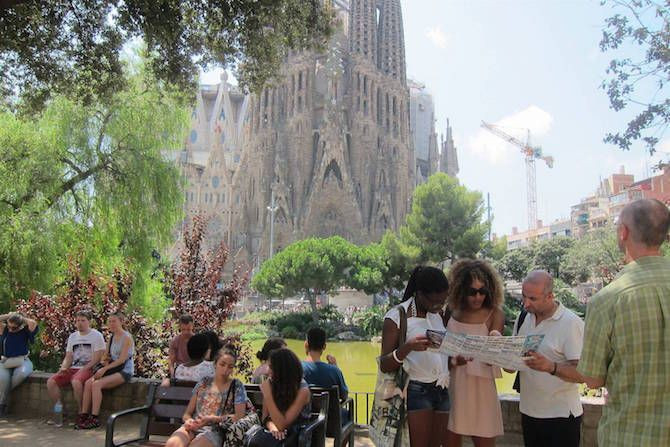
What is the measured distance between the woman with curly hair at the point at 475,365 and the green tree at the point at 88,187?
7.56 metres

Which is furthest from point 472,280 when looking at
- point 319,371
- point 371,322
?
point 371,322

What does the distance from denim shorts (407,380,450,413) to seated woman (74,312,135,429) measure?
3.38 m

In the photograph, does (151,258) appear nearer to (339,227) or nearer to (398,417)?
(398,417)

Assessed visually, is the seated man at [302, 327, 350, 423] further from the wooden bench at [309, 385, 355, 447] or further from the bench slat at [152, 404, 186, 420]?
the bench slat at [152, 404, 186, 420]

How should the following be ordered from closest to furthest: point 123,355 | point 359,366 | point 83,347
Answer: point 123,355 → point 83,347 → point 359,366

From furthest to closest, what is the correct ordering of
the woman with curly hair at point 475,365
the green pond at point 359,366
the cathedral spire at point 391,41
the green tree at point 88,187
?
the cathedral spire at point 391,41, the green pond at point 359,366, the green tree at point 88,187, the woman with curly hair at point 475,365

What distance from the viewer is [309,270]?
2800cm

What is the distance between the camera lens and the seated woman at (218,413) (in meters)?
3.43

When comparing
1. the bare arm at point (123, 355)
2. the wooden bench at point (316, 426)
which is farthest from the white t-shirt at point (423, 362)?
the bare arm at point (123, 355)

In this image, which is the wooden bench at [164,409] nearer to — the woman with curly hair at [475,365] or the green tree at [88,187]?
the woman with curly hair at [475,365]

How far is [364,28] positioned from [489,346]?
49532mm

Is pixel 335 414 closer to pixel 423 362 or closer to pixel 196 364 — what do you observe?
pixel 423 362

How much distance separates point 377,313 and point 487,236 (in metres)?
9.34

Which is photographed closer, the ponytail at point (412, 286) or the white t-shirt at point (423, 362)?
the white t-shirt at point (423, 362)
